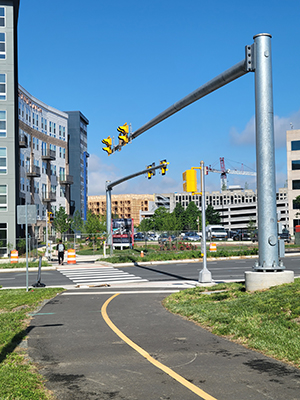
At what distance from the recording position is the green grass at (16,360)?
17.2 ft

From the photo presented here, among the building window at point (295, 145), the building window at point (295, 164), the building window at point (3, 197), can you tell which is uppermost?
the building window at point (295, 145)

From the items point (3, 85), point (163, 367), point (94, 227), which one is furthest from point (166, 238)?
point (163, 367)

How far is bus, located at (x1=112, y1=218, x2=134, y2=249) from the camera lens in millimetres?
47531

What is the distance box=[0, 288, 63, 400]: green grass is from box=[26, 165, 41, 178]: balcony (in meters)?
51.0

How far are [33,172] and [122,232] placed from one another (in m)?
21.1

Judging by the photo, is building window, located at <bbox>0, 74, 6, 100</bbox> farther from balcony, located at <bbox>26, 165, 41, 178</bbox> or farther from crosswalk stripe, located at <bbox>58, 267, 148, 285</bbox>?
crosswalk stripe, located at <bbox>58, 267, 148, 285</bbox>

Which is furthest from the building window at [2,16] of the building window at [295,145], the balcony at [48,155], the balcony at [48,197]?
the building window at [295,145]

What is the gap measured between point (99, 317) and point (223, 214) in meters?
180

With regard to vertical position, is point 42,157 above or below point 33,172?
above

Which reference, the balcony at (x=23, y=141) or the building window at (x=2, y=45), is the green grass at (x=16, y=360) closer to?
the building window at (x=2, y=45)

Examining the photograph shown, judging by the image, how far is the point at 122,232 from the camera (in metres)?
48.0

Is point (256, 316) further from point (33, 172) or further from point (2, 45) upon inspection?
point (33, 172)

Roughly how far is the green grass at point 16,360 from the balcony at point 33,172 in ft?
167

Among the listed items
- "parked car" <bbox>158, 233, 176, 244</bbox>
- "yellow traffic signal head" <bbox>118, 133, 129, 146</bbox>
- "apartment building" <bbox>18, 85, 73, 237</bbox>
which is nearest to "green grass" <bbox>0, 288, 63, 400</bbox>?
"yellow traffic signal head" <bbox>118, 133, 129, 146</bbox>
